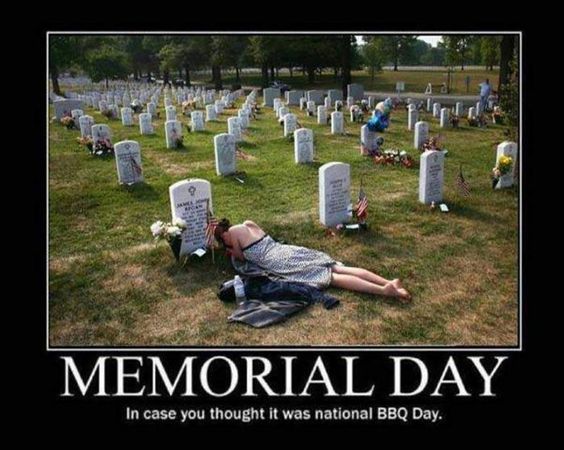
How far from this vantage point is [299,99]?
110 feet

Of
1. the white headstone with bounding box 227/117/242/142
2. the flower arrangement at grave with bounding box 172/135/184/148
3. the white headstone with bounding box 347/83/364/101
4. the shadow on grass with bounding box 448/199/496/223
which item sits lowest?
the shadow on grass with bounding box 448/199/496/223

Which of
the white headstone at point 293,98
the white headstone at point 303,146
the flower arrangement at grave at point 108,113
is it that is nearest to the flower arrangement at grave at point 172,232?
the white headstone at point 303,146

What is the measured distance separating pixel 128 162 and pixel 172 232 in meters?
5.28

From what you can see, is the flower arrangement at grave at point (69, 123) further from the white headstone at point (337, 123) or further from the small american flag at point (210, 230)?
the small american flag at point (210, 230)

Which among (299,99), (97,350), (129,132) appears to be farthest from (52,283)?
(299,99)

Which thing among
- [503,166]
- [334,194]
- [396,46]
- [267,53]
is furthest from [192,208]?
[396,46]

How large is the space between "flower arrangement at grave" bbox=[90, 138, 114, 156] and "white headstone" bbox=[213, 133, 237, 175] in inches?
178

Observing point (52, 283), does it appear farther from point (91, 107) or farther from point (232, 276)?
point (91, 107)

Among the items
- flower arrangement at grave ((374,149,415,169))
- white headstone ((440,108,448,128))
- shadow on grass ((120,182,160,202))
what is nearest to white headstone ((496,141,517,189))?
flower arrangement at grave ((374,149,415,169))

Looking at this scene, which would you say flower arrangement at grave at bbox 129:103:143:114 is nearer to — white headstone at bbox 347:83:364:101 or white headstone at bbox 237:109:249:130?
white headstone at bbox 237:109:249:130

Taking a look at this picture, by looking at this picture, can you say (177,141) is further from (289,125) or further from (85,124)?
(289,125)

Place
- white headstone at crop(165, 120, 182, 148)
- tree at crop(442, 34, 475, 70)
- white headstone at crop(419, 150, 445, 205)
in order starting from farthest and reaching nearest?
tree at crop(442, 34, 475, 70) < white headstone at crop(165, 120, 182, 148) < white headstone at crop(419, 150, 445, 205)

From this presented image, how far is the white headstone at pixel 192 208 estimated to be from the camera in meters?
8.40

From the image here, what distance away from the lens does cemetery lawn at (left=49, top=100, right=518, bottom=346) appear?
6.52 metres
